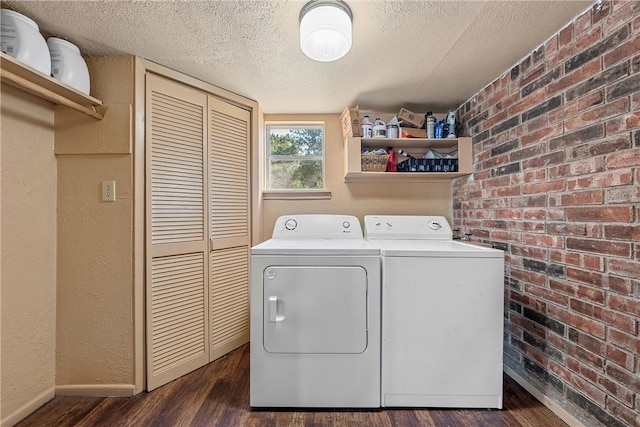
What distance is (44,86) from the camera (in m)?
1.42

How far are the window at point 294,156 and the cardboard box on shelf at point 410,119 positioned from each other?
0.76 m

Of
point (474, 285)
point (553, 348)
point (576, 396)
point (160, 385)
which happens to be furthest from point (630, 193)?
point (160, 385)

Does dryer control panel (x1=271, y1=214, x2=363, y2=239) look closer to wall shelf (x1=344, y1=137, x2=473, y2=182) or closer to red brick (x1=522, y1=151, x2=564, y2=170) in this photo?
wall shelf (x1=344, y1=137, x2=473, y2=182)

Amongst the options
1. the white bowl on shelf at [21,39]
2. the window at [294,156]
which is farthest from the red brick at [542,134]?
the white bowl on shelf at [21,39]

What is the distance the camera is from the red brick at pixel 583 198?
1.29 metres

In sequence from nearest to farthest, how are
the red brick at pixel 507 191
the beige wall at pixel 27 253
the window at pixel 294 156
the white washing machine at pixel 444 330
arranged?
1. the beige wall at pixel 27 253
2. the white washing machine at pixel 444 330
3. the red brick at pixel 507 191
4. the window at pixel 294 156

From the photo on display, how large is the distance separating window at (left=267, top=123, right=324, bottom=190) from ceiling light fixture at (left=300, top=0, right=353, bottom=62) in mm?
1350

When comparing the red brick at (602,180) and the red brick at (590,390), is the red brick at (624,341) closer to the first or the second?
the red brick at (590,390)

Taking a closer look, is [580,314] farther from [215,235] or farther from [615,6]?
[215,235]

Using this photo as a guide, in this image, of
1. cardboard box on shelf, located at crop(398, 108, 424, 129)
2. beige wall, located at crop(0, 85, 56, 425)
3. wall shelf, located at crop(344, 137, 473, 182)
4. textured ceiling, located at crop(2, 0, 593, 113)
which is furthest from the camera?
cardboard box on shelf, located at crop(398, 108, 424, 129)

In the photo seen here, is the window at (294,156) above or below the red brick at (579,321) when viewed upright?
above

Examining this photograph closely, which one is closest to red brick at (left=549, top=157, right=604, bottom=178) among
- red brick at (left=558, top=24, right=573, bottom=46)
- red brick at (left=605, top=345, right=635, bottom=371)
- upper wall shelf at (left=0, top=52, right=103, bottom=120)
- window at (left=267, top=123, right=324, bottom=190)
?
red brick at (left=558, top=24, right=573, bottom=46)

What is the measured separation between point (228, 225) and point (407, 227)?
4.91 ft

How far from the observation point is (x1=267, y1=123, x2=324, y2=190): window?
275cm
